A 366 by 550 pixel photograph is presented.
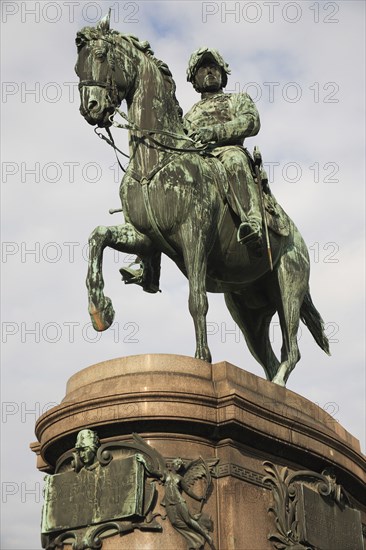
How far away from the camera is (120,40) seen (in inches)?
521

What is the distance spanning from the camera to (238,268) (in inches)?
534

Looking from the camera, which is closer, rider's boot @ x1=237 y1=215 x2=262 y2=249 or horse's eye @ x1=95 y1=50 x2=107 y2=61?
horse's eye @ x1=95 y1=50 x2=107 y2=61

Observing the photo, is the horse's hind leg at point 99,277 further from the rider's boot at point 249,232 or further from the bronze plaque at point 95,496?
the bronze plaque at point 95,496

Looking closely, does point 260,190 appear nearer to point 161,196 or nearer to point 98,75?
point 161,196

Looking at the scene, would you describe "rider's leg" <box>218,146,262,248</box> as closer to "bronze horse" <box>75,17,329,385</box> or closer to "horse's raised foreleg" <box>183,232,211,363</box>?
"bronze horse" <box>75,17,329,385</box>

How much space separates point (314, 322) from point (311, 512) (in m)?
3.84

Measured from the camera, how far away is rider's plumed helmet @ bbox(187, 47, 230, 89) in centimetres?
1477

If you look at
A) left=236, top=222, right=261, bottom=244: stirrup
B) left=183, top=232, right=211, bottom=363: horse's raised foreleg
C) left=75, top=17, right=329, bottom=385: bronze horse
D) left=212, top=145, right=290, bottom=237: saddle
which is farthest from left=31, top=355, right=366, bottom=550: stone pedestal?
left=212, top=145, right=290, bottom=237: saddle

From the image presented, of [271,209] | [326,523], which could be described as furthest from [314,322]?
[326,523]

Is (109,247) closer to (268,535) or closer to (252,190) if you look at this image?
(252,190)

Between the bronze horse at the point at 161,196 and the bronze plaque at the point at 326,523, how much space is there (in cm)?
186

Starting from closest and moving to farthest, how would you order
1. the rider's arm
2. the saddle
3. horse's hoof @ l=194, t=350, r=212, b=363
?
horse's hoof @ l=194, t=350, r=212, b=363 → the rider's arm → the saddle

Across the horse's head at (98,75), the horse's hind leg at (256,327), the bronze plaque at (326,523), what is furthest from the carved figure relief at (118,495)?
the horse's hind leg at (256,327)

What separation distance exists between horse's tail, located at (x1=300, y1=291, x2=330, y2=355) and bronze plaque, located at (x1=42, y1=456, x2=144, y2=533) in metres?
4.87
